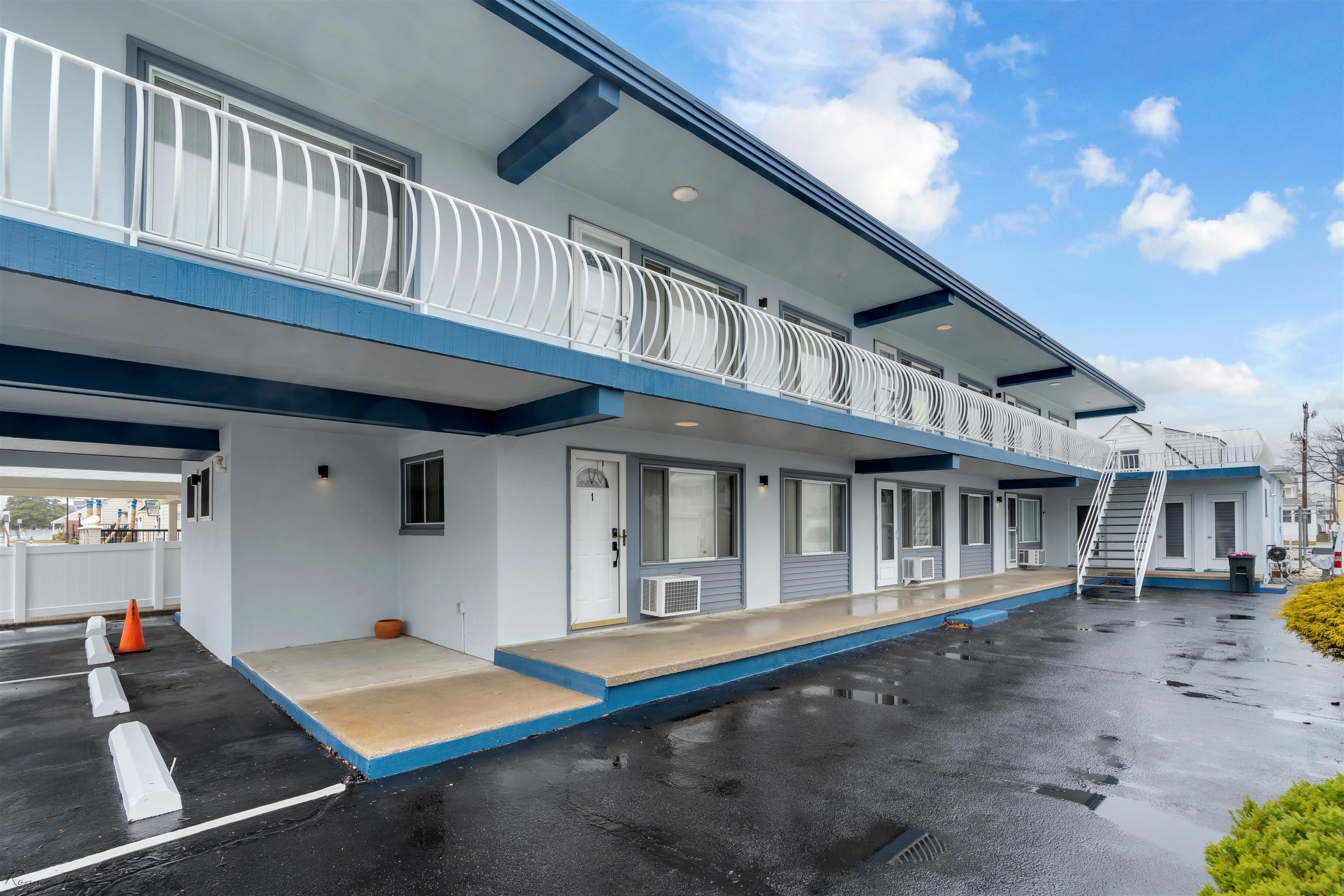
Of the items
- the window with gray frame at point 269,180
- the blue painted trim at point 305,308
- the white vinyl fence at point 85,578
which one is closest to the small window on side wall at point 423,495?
the window with gray frame at point 269,180

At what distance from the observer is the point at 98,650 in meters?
7.95

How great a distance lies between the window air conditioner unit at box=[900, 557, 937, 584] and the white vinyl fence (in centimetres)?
1341

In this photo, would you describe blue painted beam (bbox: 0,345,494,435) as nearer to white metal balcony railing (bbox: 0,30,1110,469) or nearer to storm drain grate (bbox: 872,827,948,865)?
white metal balcony railing (bbox: 0,30,1110,469)

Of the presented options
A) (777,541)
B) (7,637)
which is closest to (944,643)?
(777,541)

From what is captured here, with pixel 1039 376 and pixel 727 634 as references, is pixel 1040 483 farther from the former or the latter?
pixel 727 634

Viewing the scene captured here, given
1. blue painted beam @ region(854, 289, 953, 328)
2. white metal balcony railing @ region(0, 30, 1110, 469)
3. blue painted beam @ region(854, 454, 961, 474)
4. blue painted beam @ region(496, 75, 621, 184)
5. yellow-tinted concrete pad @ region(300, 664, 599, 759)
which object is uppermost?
blue painted beam @ region(496, 75, 621, 184)

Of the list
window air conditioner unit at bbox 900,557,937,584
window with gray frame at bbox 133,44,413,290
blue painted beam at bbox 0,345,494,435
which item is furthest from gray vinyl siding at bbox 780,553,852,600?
window with gray frame at bbox 133,44,413,290

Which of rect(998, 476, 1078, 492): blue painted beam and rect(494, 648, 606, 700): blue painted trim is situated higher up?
rect(998, 476, 1078, 492): blue painted beam

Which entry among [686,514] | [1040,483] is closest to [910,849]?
[686,514]

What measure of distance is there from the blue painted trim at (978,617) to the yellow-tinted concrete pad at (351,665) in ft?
23.5

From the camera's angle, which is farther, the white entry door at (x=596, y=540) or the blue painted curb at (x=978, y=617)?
the blue painted curb at (x=978, y=617)

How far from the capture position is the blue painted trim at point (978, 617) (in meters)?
9.92

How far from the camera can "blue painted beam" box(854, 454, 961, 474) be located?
35.7 ft

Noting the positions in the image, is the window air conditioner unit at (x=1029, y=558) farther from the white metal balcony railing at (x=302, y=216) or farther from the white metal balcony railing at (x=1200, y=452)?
the white metal balcony railing at (x=302, y=216)
